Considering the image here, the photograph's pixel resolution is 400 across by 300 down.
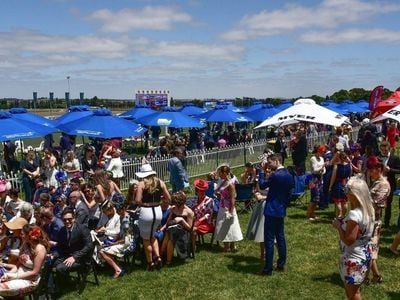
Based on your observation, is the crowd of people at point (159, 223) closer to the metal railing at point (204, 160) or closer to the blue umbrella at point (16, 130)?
the blue umbrella at point (16, 130)

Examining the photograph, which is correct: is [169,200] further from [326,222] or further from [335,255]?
[326,222]

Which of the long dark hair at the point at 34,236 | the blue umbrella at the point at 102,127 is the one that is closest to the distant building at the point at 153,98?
the blue umbrella at the point at 102,127

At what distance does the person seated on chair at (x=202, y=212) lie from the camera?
7.64 meters

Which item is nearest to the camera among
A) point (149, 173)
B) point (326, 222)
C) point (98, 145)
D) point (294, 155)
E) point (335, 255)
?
point (149, 173)

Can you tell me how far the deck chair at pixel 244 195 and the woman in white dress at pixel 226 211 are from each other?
7.45 feet

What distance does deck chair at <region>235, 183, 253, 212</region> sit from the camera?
9.95 metres

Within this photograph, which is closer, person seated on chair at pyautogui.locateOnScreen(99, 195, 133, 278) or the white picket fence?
person seated on chair at pyautogui.locateOnScreen(99, 195, 133, 278)

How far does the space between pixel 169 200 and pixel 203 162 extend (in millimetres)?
8597

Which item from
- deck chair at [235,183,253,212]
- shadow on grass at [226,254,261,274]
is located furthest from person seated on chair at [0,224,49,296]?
deck chair at [235,183,253,212]

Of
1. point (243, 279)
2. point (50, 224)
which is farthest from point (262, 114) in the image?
point (50, 224)

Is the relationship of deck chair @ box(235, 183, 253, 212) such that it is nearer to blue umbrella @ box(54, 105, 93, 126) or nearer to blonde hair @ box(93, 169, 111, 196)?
blonde hair @ box(93, 169, 111, 196)

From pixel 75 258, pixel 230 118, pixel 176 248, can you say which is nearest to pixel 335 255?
pixel 176 248

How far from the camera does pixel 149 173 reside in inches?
268

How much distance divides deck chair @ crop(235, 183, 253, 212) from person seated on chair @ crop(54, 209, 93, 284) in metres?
4.33
